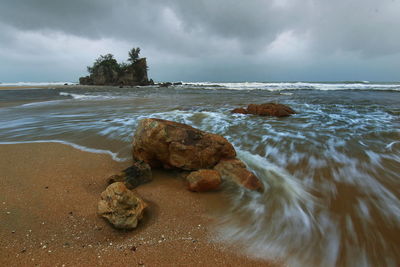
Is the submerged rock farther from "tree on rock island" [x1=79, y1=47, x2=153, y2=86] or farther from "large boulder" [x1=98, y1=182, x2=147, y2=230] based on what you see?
"tree on rock island" [x1=79, y1=47, x2=153, y2=86]

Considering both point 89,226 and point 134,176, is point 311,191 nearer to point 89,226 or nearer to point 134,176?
point 134,176

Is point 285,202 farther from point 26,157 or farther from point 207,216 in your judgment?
point 26,157

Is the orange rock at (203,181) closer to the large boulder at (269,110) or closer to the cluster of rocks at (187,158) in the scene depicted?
the cluster of rocks at (187,158)

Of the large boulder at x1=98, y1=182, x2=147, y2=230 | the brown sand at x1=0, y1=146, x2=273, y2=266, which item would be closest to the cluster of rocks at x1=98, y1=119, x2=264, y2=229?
the brown sand at x1=0, y1=146, x2=273, y2=266

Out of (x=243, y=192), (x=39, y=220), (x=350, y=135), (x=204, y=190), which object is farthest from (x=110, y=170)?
(x=350, y=135)

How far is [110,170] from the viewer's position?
2877mm

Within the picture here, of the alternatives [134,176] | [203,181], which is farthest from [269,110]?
[134,176]

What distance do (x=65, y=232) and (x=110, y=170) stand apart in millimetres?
1247

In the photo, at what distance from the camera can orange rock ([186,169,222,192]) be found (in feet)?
7.89

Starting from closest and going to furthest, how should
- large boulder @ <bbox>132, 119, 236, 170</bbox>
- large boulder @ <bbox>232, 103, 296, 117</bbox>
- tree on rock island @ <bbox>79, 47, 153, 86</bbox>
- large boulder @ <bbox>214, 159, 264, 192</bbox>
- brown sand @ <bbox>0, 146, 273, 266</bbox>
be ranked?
brown sand @ <bbox>0, 146, 273, 266</bbox> < large boulder @ <bbox>214, 159, 264, 192</bbox> < large boulder @ <bbox>132, 119, 236, 170</bbox> < large boulder @ <bbox>232, 103, 296, 117</bbox> < tree on rock island @ <bbox>79, 47, 153, 86</bbox>

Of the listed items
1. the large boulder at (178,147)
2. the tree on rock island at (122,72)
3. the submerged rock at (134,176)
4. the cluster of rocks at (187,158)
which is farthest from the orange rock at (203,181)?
the tree on rock island at (122,72)

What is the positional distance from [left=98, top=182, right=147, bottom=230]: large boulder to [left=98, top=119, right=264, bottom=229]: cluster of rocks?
465mm

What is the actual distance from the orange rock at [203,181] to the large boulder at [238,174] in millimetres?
228

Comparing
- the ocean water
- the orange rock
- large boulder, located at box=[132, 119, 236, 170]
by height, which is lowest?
the ocean water
